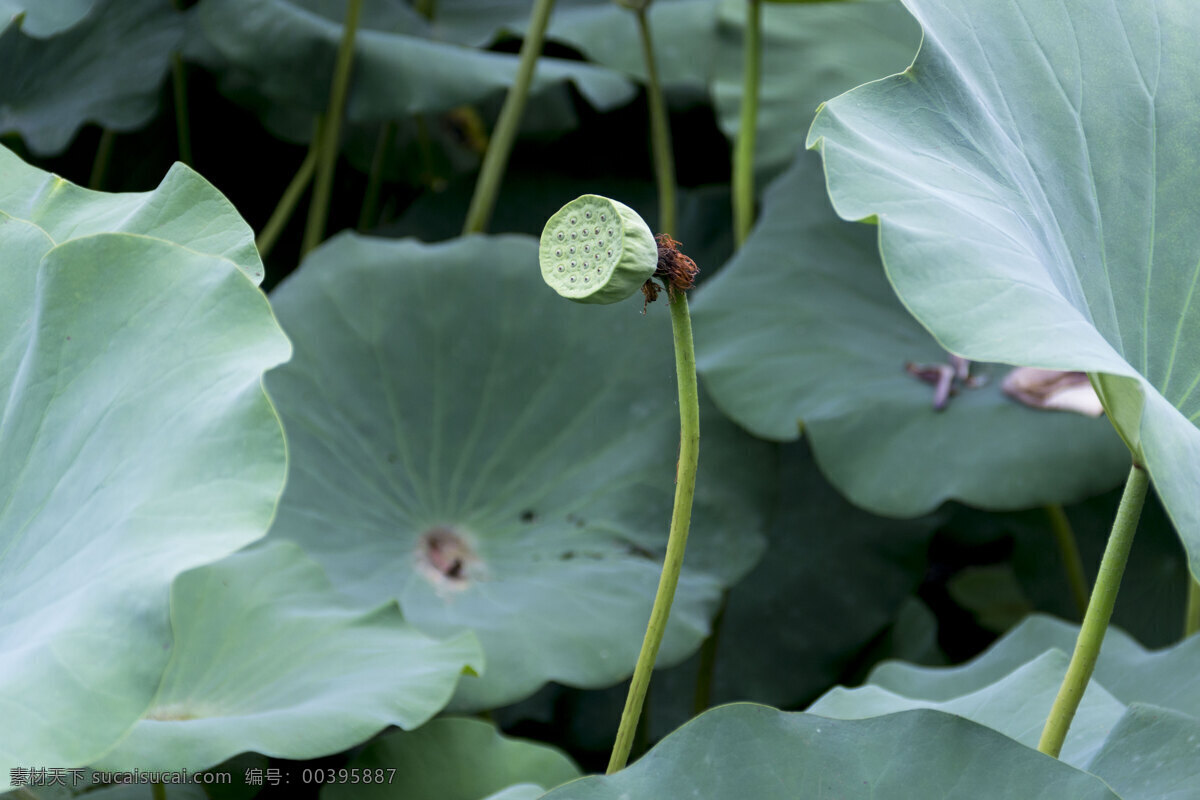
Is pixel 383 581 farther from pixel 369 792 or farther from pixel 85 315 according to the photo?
pixel 85 315

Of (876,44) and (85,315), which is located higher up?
(85,315)

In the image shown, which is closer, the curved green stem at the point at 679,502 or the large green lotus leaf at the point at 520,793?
the curved green stem at the point at 679,502

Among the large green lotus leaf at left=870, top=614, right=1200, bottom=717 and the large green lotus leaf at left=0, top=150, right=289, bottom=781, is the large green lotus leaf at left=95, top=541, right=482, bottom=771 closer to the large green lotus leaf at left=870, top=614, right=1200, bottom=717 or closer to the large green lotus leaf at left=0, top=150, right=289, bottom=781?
the large green lotus leaf at left=0, top=150, right=289, bottom=781

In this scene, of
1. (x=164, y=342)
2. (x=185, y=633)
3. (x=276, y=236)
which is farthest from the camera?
(x=276, y=236)

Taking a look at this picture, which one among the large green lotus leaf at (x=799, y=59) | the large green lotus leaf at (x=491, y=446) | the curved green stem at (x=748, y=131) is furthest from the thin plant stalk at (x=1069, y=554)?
the large green lotus leaf at (x=799, y=59)

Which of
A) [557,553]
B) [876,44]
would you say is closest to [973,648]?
[557,553]

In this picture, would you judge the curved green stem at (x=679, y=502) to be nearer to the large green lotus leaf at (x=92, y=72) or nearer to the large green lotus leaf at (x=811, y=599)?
the large green lotus leaf at (x=811, y=599)
